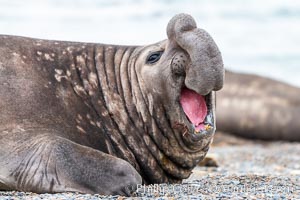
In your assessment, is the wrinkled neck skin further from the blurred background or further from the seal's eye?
the blurred background

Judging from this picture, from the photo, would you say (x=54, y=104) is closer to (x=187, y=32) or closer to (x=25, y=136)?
(x=25, y=136)

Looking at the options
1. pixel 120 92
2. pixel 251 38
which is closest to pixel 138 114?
pixel 120 92

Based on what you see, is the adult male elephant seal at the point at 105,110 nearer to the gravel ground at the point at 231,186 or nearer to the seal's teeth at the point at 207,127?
the seal's teeth at the point at 207,127

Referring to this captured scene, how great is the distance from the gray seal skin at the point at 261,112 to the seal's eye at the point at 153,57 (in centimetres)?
820

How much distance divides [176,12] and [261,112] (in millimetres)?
15923

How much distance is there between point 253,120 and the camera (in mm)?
14492

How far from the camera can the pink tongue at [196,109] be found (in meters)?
6.04

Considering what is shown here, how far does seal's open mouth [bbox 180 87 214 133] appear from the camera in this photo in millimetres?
6043

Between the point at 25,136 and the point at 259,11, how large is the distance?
26.6m

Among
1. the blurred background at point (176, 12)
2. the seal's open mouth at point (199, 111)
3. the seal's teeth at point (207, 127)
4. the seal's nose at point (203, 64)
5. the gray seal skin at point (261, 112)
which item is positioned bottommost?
the gray seal skin at point (261, 112)

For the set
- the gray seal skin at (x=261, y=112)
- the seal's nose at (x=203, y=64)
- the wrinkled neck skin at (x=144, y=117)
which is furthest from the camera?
the gray seal skin at (x=261, y=112)

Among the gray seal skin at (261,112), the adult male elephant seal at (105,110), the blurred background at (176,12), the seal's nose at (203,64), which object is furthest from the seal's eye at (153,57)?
the blurred background at (176,12)

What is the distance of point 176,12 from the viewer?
30078mm

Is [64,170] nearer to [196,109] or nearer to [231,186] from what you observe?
[196,109]
